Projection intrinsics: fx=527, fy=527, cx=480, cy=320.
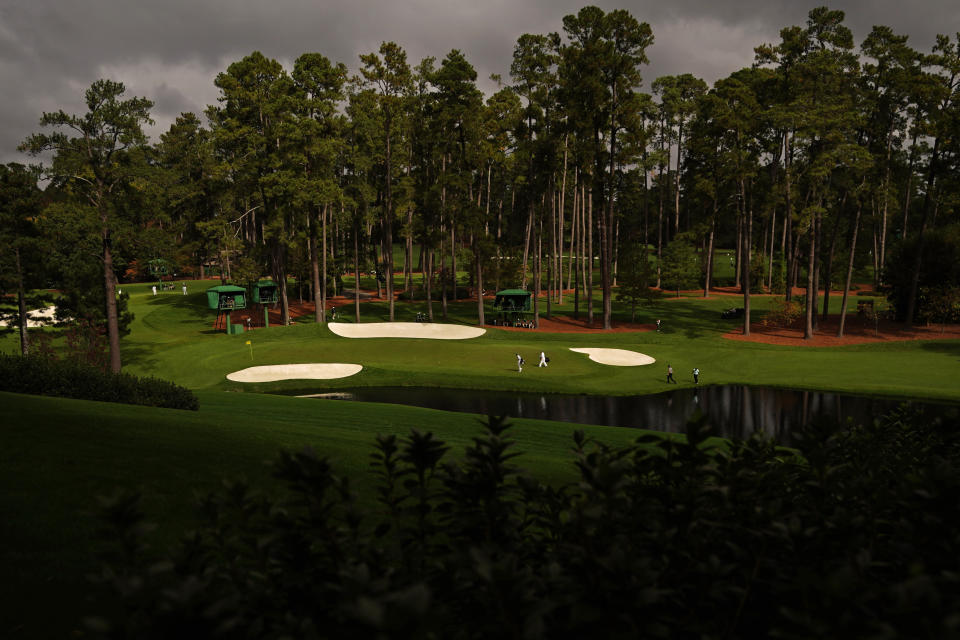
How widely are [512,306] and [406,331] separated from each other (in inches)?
521

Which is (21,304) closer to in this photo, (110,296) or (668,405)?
(110,296)

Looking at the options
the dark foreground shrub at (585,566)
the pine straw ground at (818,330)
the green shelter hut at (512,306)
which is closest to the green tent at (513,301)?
the green shelter hut at (512,306)

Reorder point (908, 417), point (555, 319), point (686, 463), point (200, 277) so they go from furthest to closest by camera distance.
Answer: point (200, 277)
point (555, 319)
point (908, 417)
point (686, 463)

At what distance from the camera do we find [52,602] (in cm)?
Result: 445

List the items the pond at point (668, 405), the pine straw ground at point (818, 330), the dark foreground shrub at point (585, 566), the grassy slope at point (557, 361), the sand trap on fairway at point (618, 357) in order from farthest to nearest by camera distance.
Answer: the pine straw ground at point (818, 330)
the sand trap on fairway at point (618, 357)
the grassy slope at point (557, 361)
the pond at point (668, 405)
the dark foreground shrub at point (585, 566)

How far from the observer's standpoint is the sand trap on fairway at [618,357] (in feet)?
101

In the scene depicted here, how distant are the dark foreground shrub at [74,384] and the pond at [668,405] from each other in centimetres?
1033

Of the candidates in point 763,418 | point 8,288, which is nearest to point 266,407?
point 763,418

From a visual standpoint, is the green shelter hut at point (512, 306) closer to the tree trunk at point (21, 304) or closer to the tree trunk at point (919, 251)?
the tree trunk at point (919, 251)

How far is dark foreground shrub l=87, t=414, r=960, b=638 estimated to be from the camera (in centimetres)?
195

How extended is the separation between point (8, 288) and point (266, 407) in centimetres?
2321

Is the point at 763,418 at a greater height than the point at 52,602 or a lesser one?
lesser

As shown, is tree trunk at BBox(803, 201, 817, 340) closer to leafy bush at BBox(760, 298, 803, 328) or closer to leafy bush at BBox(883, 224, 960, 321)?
leafy bush at BBox(760, 298, 803, 328)

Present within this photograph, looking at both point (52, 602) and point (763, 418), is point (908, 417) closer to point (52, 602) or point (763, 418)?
point (52, 602)
